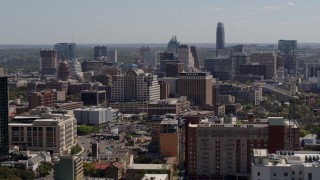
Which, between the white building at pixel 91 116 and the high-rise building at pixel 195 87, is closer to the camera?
the white building at pixel 91 116

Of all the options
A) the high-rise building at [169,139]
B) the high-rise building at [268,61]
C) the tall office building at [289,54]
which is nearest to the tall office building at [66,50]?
the tall office building at [289,54]

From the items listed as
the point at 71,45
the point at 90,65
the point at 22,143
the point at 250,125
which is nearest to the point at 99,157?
the point at 22,143

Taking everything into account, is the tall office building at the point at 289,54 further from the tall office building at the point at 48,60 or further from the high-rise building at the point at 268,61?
the tall office building at the point at 48,60

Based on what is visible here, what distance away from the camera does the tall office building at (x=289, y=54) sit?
9131 centimetres

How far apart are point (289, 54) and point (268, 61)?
44.0 feet

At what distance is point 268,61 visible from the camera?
82125 millimetres

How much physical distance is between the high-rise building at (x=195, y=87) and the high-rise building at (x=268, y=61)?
86.6 feet

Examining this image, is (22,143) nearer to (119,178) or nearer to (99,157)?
(99,157)

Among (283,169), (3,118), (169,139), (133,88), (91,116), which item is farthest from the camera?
(133,88)

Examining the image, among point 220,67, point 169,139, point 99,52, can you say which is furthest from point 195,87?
point 99,52

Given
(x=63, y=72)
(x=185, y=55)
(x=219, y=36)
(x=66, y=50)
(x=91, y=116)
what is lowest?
(x=91, y=116)

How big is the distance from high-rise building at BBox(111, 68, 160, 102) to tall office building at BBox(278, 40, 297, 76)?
121 feet

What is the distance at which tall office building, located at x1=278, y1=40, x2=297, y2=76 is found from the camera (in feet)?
300

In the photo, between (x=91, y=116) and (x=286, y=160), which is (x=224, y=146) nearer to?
(x=286, y=160)
